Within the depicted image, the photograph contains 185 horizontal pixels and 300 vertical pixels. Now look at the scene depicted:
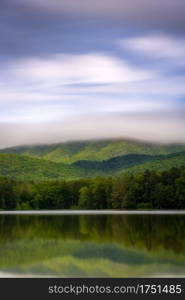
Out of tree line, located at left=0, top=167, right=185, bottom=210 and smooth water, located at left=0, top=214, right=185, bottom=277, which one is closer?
smooth water, located at left=0, top=214, right=185, bottom=277

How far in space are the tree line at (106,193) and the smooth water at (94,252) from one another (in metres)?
72.9

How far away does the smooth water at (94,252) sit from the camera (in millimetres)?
33250

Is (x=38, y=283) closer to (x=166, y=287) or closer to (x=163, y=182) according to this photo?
(x=166, y=287)

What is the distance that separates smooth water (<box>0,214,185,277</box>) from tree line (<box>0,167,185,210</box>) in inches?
2869

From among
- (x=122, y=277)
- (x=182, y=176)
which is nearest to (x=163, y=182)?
(x=182, y=176)

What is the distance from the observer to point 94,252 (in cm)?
4122

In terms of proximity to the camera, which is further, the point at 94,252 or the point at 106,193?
the point at 106,193

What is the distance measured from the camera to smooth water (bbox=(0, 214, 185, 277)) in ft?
109

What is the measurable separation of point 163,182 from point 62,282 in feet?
349

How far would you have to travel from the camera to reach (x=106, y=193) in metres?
147

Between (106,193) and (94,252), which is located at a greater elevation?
(94,252)

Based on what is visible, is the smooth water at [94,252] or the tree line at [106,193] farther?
the tree line at [106,193]

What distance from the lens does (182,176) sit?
431ft

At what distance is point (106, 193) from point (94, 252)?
106 m
